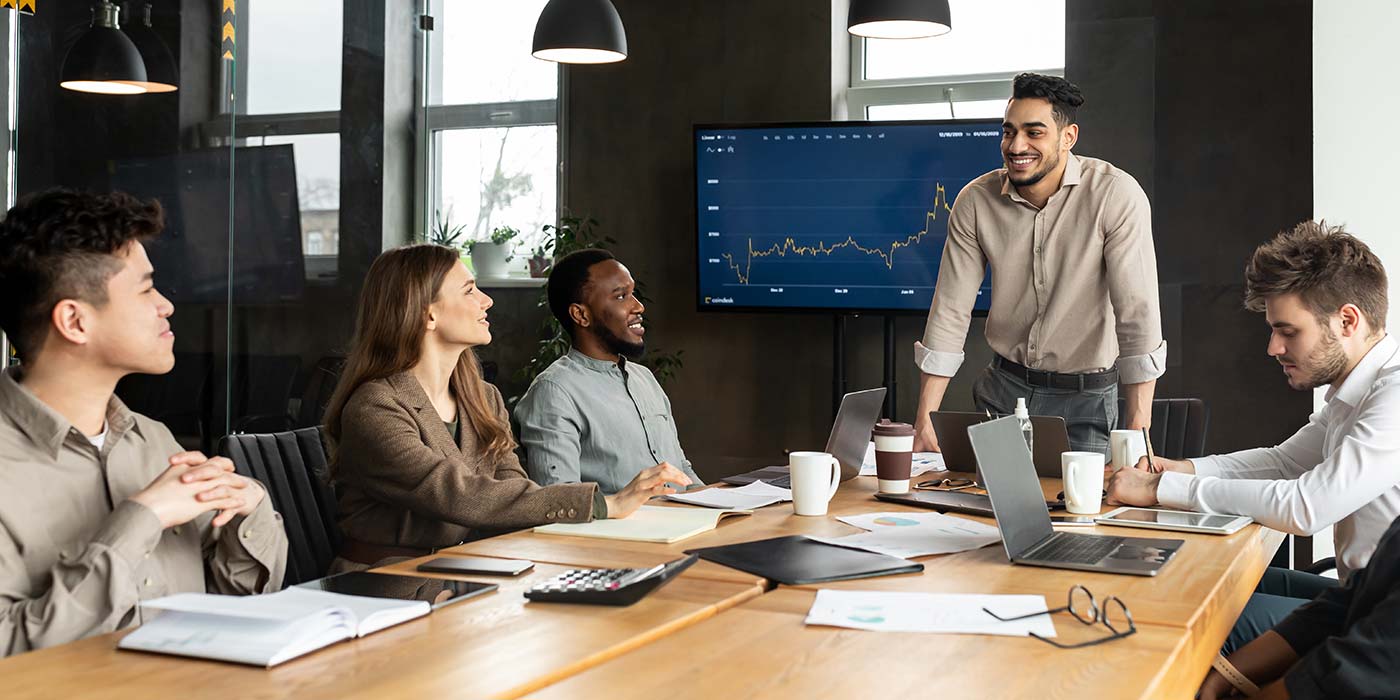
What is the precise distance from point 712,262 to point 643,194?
2.08ft

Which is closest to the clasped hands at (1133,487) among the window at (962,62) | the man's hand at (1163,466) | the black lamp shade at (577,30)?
the man's hand at (1163,466)

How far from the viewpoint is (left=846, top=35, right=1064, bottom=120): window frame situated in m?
5.40

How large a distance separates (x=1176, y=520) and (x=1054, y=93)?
1479 mm

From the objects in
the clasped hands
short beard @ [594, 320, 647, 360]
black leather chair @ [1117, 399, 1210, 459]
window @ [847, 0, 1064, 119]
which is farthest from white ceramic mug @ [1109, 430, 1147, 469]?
window @ [847, 0, 1064, 119]

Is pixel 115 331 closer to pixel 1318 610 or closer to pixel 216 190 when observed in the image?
pixel 1318 610

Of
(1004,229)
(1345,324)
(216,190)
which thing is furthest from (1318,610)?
(216,190)

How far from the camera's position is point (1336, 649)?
159 cm

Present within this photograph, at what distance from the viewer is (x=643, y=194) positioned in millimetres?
5824

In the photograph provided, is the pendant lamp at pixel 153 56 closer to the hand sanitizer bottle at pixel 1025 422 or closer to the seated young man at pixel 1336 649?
the hand sanitizer bottle at pixel 1025 422

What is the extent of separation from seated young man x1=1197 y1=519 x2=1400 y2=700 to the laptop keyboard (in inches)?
10.2

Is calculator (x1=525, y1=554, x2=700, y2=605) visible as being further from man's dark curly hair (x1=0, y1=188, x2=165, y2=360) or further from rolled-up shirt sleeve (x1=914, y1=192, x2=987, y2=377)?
rolled-up shirt sleeve (x1=914, y1=192, x2=987, y2=377)

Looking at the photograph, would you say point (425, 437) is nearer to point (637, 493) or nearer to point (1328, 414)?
point (637, 493)

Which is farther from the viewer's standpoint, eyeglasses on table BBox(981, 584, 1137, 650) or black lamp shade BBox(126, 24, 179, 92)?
black lamp shade BBox(126, 24, 179, 92)

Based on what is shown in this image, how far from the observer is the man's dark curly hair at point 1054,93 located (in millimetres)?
3299
